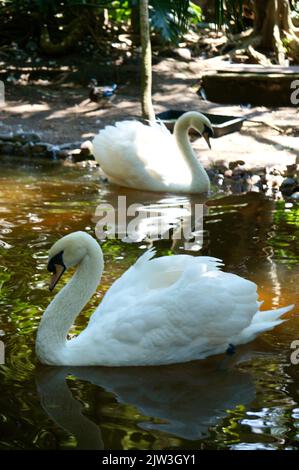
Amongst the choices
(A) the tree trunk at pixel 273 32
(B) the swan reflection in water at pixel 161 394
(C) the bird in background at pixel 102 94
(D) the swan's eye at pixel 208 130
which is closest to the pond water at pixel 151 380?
(B) the swan reflection in water at pixel 161 394

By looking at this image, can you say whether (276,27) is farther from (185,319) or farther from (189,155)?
(185,319)

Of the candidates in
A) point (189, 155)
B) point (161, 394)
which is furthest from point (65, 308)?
point (189, 155)

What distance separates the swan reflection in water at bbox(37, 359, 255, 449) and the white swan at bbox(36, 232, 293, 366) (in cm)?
8

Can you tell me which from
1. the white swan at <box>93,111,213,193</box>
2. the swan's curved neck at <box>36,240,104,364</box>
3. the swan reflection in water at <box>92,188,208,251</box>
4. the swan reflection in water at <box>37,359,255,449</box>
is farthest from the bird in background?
the swan reflection in water at <box>37,359,255,449</box>

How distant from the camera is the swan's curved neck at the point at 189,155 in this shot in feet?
29.5

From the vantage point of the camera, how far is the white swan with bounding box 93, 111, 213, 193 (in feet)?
29.5

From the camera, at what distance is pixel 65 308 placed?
493cm

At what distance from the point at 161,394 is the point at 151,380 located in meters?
0.19

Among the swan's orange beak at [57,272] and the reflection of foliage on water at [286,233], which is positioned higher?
the swan's orange beak at [57,272]

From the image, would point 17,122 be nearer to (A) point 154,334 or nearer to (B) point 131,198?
(B) point 131,198

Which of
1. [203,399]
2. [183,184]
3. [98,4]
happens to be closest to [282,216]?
[183,184]

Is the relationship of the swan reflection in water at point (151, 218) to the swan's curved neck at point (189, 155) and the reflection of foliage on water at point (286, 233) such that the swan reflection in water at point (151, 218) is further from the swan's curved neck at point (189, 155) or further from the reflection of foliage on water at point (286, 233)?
the reflection of foliage on water at point (286, 233)

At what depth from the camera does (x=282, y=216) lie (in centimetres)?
807

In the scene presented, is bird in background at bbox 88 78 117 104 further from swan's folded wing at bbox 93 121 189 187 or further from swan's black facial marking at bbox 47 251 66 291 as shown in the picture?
swan's black facial marking at bbox 47 251 66 291
